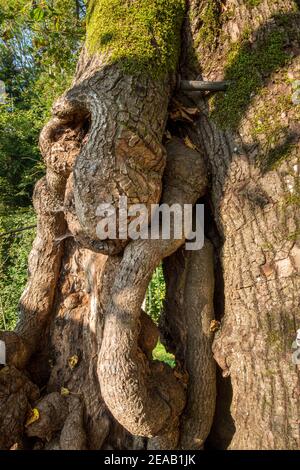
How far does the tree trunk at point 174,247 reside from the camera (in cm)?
204

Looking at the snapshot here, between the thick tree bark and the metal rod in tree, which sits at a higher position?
the metal rod in tree

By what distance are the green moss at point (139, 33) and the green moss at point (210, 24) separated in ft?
0.52

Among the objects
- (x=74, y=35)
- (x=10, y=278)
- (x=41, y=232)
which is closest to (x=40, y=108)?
(x=10, y=278)

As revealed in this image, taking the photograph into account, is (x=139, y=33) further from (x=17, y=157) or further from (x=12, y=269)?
(x=17, y=157)

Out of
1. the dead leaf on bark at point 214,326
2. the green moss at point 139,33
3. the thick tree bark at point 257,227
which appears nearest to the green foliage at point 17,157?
the green moss at point 139,33

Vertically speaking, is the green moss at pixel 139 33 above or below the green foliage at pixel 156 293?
above

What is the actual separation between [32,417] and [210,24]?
2.82 m

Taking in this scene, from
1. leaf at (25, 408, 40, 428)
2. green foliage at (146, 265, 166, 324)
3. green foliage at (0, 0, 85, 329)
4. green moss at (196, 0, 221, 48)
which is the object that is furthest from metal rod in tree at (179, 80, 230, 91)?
green foliage at (146, 265, 166, 324)

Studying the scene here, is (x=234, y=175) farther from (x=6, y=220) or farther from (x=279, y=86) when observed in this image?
(x=6, y=220)

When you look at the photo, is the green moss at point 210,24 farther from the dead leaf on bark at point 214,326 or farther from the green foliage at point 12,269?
the green foliage at point 12,269

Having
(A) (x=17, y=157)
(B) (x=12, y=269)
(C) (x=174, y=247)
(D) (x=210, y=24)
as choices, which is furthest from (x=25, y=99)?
(C) (x=174, y=247)

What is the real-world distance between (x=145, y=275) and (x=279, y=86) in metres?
1.37

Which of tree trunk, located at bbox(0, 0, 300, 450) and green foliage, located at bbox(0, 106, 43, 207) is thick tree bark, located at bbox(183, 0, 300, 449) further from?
green foliage, located at bbox(0, 106, 43, 207)

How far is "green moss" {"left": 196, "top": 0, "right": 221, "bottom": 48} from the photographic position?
103 inches
